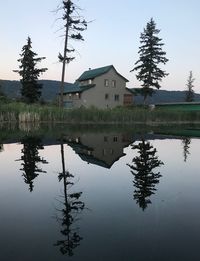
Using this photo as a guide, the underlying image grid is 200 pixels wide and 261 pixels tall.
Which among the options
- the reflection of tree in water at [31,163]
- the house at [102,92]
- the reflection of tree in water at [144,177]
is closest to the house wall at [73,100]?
the house at [102,92]

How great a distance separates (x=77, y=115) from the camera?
134ft

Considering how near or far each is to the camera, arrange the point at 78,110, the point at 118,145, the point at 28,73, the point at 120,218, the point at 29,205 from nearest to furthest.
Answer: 1. the point at 120,218
2. the point at 29,205
3. the point at 118,145
4. the point at 78,110
5. the point at 28,73

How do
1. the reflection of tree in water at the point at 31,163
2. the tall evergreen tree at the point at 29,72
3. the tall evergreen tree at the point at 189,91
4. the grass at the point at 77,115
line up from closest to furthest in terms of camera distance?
the reflection of tree in water at the point at 31,163
the grass at the point at 77,115
the tall evergreen tree at the point at 29,72
the tall evergreen tree at the point at 189,91

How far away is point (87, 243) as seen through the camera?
5.41m

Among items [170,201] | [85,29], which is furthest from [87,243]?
[85,29]

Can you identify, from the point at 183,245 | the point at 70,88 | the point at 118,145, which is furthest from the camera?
the point at 70,88

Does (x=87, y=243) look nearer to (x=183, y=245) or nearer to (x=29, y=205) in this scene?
(x=183, y=245)

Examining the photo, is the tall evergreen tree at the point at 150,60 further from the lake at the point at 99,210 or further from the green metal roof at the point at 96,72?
the lake at the point at 99,210

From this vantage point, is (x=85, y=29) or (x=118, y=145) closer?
(x=118, y=145)

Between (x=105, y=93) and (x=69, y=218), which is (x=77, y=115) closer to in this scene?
(x=105, y=93)

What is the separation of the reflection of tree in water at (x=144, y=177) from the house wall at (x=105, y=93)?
47723 mm

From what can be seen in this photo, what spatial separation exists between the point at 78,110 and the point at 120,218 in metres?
35.1

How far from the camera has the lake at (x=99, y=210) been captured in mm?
5203

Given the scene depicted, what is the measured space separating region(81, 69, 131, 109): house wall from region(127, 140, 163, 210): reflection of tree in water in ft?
157
